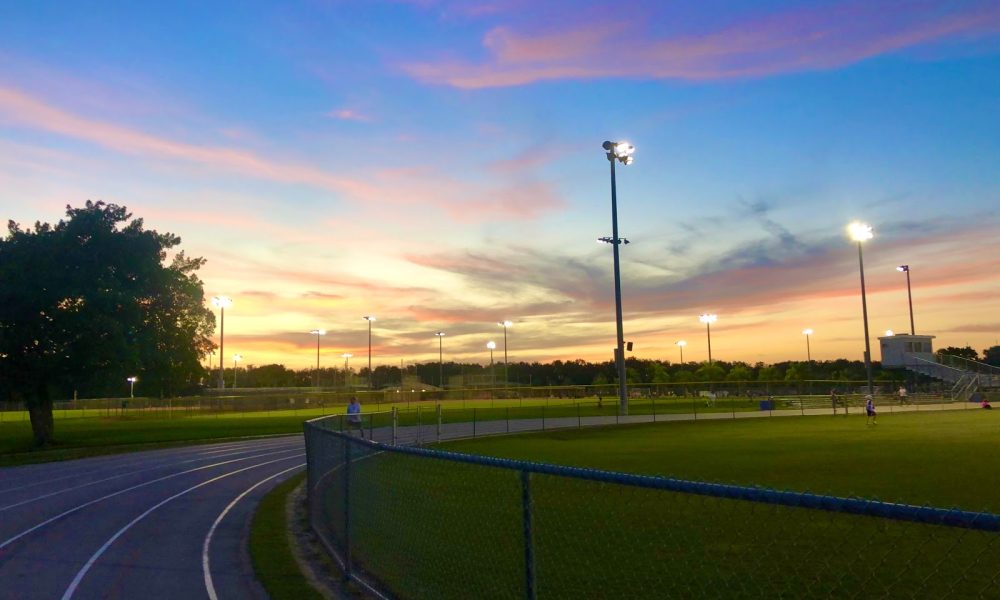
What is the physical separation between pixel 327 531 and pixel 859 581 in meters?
7.08

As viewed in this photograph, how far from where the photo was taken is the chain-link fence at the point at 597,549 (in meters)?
7.38

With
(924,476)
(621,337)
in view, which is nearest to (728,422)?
(621,337)

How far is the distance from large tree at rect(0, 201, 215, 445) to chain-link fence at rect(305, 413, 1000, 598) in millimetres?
25596

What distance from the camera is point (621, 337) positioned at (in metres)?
38.6

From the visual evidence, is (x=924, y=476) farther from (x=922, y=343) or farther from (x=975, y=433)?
(x=922, y=343)

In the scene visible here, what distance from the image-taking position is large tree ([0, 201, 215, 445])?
32.4 meters

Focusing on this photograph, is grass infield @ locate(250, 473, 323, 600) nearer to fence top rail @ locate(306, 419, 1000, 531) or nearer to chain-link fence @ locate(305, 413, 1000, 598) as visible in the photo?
chain-link fence @ locate(305, 413, 1000, 598)

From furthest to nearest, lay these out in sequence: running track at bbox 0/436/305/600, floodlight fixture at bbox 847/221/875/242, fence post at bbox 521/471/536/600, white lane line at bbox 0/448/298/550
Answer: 1. floodlight fixture at bbox 847/221/875/242
2. white lane line at bbox 0/448/298/550
3. running track at bbox 0/436/305/600
4. fence post at bbox 521/471/536/600

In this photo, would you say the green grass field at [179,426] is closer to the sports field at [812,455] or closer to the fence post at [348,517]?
the sports field at [812,455]

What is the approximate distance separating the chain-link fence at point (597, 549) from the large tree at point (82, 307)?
25596 millimetres

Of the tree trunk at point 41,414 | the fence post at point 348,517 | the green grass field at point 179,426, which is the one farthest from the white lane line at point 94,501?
the tree trunk at point 41,414

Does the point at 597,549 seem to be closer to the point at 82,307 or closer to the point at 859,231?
the point at 82,307

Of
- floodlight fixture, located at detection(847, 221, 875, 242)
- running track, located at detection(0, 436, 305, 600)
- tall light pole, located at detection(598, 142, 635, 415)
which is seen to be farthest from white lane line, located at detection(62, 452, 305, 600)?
floodlight fixture, located at detection(847, 221, 875, 242)

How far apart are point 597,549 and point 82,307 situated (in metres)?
30.1
